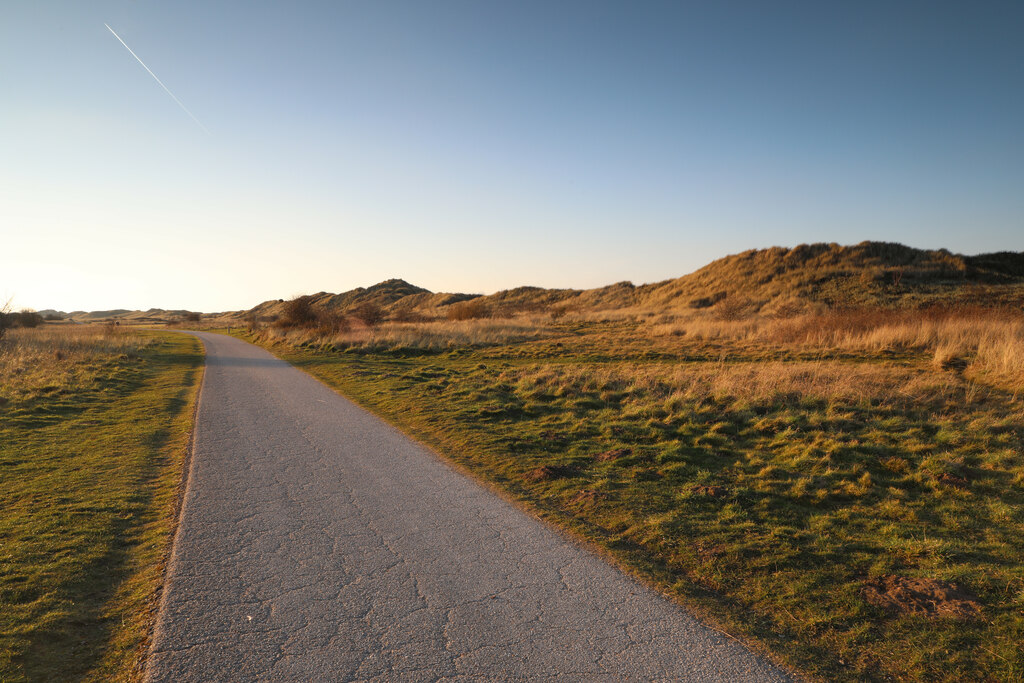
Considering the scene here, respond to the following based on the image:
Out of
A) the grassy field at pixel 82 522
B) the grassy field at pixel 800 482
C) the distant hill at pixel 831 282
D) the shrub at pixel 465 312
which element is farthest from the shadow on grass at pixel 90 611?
the shrub at pixel 465 312

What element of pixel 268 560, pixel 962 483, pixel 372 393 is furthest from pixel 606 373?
pixel 268 560

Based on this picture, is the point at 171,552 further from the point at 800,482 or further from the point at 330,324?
the point at 330,324

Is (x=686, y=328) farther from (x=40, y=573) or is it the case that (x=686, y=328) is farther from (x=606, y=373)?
(x=40, y=573)

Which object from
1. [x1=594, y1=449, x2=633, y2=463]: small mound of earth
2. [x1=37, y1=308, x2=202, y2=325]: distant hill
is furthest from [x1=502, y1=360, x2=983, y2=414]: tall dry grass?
[x1=37, y1=308, x2=202, y2=325]: distant hill

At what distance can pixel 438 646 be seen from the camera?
3.72 m

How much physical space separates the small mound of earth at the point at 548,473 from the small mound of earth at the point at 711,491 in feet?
5.88

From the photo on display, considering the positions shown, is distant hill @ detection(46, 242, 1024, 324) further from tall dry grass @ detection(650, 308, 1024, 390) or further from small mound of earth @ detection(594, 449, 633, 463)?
small mound of earth @ detection(594, 449, 633, 463)

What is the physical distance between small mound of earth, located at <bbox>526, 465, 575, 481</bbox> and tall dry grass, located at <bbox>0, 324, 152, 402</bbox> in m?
14.1

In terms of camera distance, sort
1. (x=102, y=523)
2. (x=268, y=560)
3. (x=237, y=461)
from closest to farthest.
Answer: (x=268, y=560) < (x=102, y=523) < (x=237, y=461)

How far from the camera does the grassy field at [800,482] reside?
4.02 m

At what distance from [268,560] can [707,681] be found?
402 centimetres

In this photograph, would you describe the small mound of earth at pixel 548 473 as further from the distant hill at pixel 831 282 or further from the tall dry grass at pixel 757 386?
the distant hill at pixel 831 282

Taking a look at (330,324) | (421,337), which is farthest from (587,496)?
(330,324)

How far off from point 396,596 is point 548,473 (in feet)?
11.9
